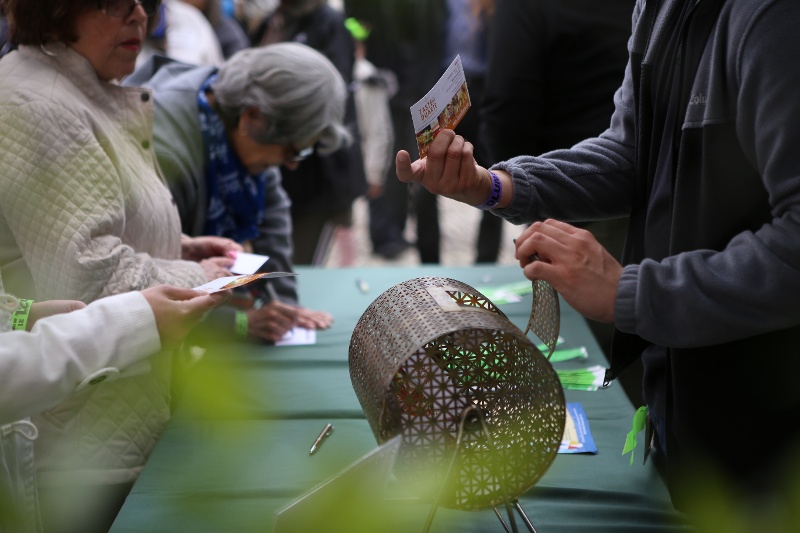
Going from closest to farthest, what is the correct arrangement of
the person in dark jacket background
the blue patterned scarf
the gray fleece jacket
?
the gray fleece jacket
the blue patterned scarf
the person in dark jacket background

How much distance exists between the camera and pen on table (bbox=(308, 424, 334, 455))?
1539 millimetres

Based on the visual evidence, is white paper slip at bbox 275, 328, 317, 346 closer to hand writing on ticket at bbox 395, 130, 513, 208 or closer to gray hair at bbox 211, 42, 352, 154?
gray hair at bbox 211, 42, 352, 154

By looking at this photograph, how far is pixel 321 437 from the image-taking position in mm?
1576

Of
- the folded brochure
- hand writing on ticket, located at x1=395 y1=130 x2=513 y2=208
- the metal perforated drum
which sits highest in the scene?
the folded brochure

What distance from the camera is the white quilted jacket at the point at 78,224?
55.3 inches

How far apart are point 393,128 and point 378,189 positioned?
0.34m

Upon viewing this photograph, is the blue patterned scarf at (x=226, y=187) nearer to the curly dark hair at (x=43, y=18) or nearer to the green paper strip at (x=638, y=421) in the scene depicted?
the curly dark hair at (x=43, y=18)

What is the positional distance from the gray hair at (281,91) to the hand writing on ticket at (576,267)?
1.19 meters

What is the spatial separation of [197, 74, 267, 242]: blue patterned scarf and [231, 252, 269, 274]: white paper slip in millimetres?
401

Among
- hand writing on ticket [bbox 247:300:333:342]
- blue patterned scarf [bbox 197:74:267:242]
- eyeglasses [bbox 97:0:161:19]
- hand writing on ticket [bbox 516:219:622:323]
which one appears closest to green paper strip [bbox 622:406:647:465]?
hand writing on ticket [bbox 516:219:622:323]

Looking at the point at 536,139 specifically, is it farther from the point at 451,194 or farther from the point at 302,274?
the point at 451,194

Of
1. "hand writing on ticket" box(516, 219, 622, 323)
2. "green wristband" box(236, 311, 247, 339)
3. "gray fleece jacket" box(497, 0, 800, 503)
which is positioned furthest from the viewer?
"green wristband" box(236, 311, 247, 339)

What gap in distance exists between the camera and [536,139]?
2586 millimetres

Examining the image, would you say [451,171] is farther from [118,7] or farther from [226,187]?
[226,187]
